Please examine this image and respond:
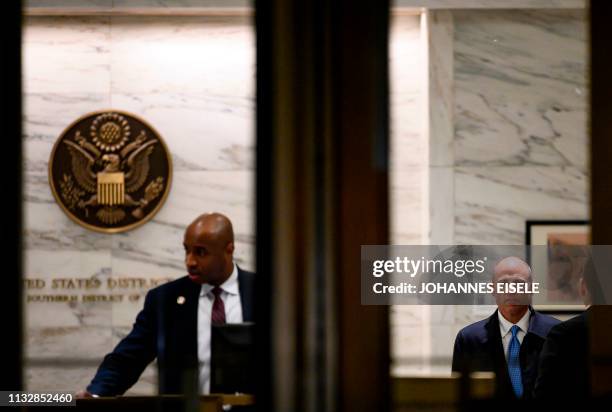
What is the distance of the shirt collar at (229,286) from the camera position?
10.2 feet

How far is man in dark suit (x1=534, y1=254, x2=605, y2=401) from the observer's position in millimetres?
1901

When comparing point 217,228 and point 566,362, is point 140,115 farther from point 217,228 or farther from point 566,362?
point 566,362

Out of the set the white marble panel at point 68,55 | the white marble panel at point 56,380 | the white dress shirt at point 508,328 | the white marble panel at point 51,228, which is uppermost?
the white marble panel at point 68,55

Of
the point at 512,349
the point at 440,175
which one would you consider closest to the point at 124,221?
the point at 440,175

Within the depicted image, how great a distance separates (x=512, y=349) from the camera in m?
2.14

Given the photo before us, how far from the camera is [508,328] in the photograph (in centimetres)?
213

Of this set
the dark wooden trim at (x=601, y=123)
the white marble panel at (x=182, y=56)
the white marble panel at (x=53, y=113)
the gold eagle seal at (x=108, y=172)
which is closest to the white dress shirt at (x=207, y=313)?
the dark wooden trim at (x=601, y=123)

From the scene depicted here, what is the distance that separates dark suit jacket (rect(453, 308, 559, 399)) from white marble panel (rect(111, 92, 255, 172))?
376 cm

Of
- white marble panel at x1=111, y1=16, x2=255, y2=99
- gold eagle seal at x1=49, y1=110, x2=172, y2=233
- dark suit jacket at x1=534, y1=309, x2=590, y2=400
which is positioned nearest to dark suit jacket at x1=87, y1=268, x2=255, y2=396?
dark suit jacket at x1=534, y1=309, x2=590, y2=400

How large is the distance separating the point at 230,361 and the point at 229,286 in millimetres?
1004

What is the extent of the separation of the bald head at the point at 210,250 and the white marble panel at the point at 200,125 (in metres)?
2.05

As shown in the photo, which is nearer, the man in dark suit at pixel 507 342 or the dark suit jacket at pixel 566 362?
the dark suit jacket at pixel 566 362

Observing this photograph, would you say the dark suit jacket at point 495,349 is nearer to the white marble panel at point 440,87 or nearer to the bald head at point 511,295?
the bald head at point 511,295
